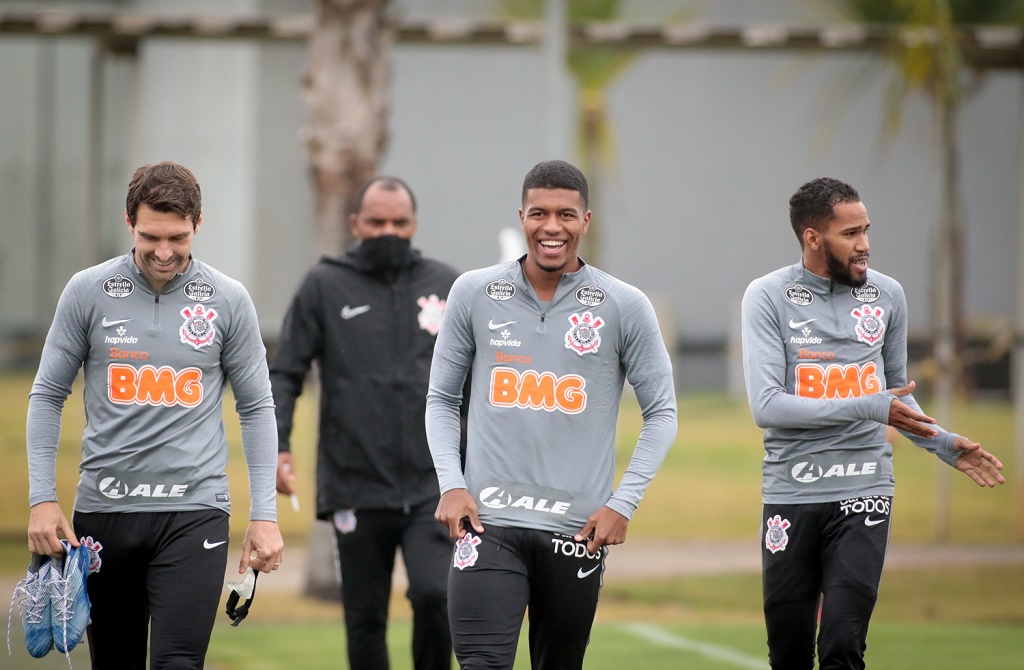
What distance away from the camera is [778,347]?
493cm

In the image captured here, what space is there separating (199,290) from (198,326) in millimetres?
124

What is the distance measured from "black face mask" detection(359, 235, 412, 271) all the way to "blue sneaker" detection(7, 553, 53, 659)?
206 centimetres

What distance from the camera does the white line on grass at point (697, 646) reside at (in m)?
7.57

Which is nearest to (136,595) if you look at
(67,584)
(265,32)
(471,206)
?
(67,584)

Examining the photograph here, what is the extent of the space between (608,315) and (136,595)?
5.76 ft

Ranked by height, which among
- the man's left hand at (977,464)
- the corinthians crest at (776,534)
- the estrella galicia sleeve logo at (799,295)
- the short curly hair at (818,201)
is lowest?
the corinthians crest at (776,534)

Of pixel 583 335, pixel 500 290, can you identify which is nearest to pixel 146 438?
pixel 500 290

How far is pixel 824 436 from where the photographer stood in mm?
Result: 4891

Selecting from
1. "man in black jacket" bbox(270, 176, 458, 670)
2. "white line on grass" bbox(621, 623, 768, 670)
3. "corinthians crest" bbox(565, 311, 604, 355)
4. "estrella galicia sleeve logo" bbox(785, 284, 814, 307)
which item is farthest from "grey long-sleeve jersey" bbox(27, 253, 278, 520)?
"white line on grass" bbox(621, 623, 768, 670)

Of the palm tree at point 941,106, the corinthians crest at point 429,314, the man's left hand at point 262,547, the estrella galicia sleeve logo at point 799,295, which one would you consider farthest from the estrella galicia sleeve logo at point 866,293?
the palm tree at point 941,106

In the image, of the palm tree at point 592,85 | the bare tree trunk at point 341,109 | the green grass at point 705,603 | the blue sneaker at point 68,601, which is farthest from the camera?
the palm tree at point 592,85

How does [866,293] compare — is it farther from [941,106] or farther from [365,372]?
[941,106]

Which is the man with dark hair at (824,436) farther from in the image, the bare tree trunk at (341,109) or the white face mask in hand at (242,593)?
the bare tree trunk at (341,109)

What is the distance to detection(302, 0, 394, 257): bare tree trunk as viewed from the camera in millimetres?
9633
